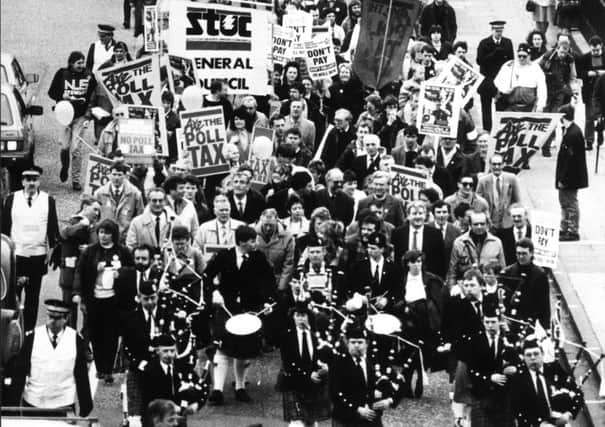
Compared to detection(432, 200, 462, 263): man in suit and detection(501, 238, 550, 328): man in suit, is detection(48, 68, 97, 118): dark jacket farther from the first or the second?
detection(501, 238, 550, 328): man in suit

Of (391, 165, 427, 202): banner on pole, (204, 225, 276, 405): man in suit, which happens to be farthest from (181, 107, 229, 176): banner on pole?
(204, 225, 276, 405): man in suit

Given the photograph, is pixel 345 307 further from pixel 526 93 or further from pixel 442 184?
pixel 526 93

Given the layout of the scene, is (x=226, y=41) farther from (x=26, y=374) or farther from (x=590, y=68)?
(x=590, y=68)

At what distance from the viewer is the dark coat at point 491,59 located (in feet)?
93.6

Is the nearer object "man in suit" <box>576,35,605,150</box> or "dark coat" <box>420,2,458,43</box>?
"man in suit" <box>576,35,605,150</box>

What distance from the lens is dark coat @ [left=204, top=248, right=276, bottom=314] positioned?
18141mm

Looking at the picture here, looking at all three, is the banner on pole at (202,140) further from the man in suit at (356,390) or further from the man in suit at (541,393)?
the man in suit at (541,393)

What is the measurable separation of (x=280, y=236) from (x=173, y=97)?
19.4ft

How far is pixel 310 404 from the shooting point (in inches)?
659

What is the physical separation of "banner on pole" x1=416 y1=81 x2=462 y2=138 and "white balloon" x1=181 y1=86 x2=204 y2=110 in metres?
2.89

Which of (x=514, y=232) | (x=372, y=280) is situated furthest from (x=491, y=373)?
(x=514, y=232)

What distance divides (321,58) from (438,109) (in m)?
4.37

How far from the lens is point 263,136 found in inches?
879

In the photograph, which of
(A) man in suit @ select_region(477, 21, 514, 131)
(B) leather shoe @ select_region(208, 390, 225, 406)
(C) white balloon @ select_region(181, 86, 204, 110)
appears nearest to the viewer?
(B) leather shoe @ select_region(208, 390, 225, 406)
